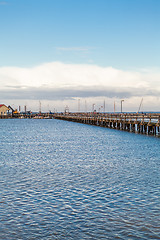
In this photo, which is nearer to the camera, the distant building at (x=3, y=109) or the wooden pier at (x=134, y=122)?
the wooden pier at (x=134, y=122)

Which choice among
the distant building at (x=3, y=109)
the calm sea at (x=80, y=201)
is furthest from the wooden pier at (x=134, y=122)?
the distant building at (x=3, y=109)

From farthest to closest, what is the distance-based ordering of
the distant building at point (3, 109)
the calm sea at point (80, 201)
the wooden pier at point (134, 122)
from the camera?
the distant building at point (3, 109)
the wooden pier at point (134, 122)
the calm sea at point (80, 201)

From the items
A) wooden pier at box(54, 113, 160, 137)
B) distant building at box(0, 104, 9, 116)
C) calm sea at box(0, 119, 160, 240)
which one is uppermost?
distant building at box(0, 104, 9, 116)

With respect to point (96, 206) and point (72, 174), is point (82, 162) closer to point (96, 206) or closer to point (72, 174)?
point (72, 174)

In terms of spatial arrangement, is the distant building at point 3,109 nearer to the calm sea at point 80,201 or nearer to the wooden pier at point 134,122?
the wooden pier at point 134,122

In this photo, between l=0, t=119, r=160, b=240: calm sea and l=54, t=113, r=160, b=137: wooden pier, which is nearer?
l=0, t=119, r=160, b=240: calm sea

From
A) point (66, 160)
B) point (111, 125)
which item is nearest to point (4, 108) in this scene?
point (111, 125)

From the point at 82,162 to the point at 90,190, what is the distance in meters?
9.25

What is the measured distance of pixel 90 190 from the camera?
1574 cm

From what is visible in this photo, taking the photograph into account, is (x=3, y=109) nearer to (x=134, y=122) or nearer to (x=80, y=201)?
(x=134, y=122)

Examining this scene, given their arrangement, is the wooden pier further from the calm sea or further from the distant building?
the distant building

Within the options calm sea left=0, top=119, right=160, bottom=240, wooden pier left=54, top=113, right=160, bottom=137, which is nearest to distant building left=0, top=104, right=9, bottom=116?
wooden pier left=54, top=113, right=160, bottom=137

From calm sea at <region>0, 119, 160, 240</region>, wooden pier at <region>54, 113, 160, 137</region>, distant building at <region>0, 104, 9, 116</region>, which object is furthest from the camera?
distant building at <region>0, 104, 9, 116</region>

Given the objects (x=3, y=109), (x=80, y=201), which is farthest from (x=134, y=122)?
(x=3, y=109)
